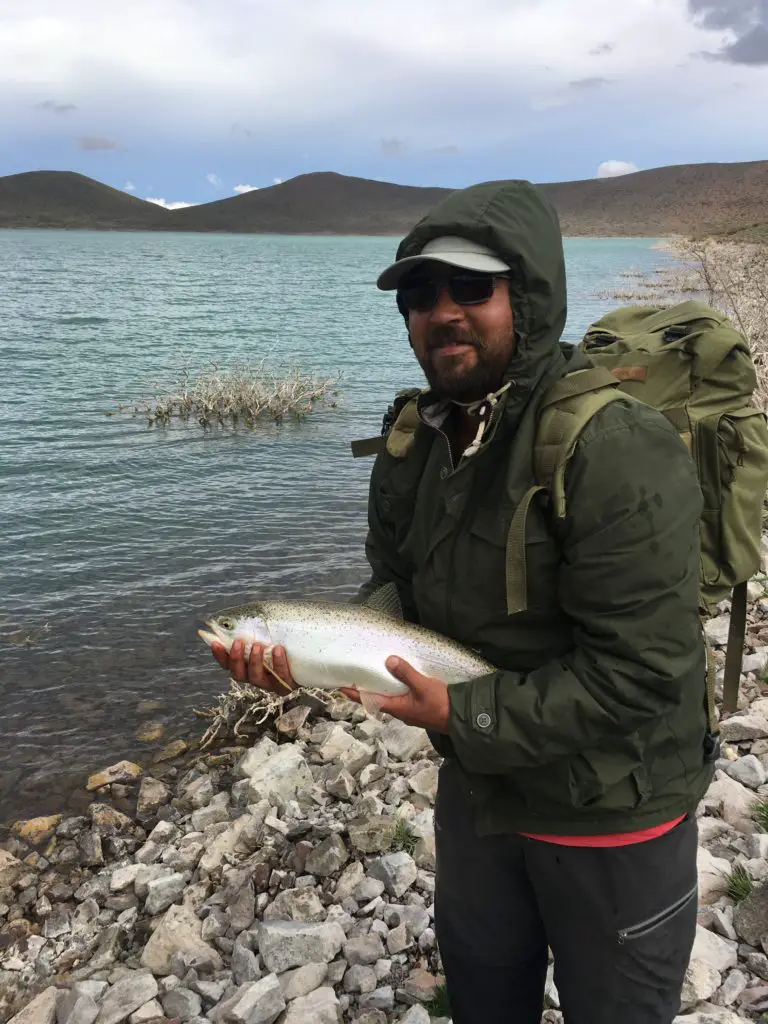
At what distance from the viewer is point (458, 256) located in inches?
98.7

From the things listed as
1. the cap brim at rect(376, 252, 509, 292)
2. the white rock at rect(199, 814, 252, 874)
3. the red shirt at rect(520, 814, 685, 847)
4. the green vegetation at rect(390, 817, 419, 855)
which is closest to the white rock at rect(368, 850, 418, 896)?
the green vegetation at rect(390, 817, 419, 855)

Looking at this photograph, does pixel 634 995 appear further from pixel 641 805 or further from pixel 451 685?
pixel 451 685

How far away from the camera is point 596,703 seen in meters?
2.33

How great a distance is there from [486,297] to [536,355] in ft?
0.84

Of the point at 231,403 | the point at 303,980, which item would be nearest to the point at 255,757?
the point at 303,980

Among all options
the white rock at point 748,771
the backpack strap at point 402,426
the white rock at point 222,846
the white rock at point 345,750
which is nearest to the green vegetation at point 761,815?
the white rock at point 748,771

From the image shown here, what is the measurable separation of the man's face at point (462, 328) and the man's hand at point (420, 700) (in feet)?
3.24

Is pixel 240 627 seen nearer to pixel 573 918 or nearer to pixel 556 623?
pixel 556 623

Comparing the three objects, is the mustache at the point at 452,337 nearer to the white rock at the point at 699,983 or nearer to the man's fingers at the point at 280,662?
the man's fingers at the point at 280,662

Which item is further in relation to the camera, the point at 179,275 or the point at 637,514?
the point at 179,275

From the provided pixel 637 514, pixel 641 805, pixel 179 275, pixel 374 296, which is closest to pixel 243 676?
pixel 641 805

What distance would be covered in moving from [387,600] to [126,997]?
10.2 feet

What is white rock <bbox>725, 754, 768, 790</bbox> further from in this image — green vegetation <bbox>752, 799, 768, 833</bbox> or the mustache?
the mustache

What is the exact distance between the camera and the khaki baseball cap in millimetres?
2482
